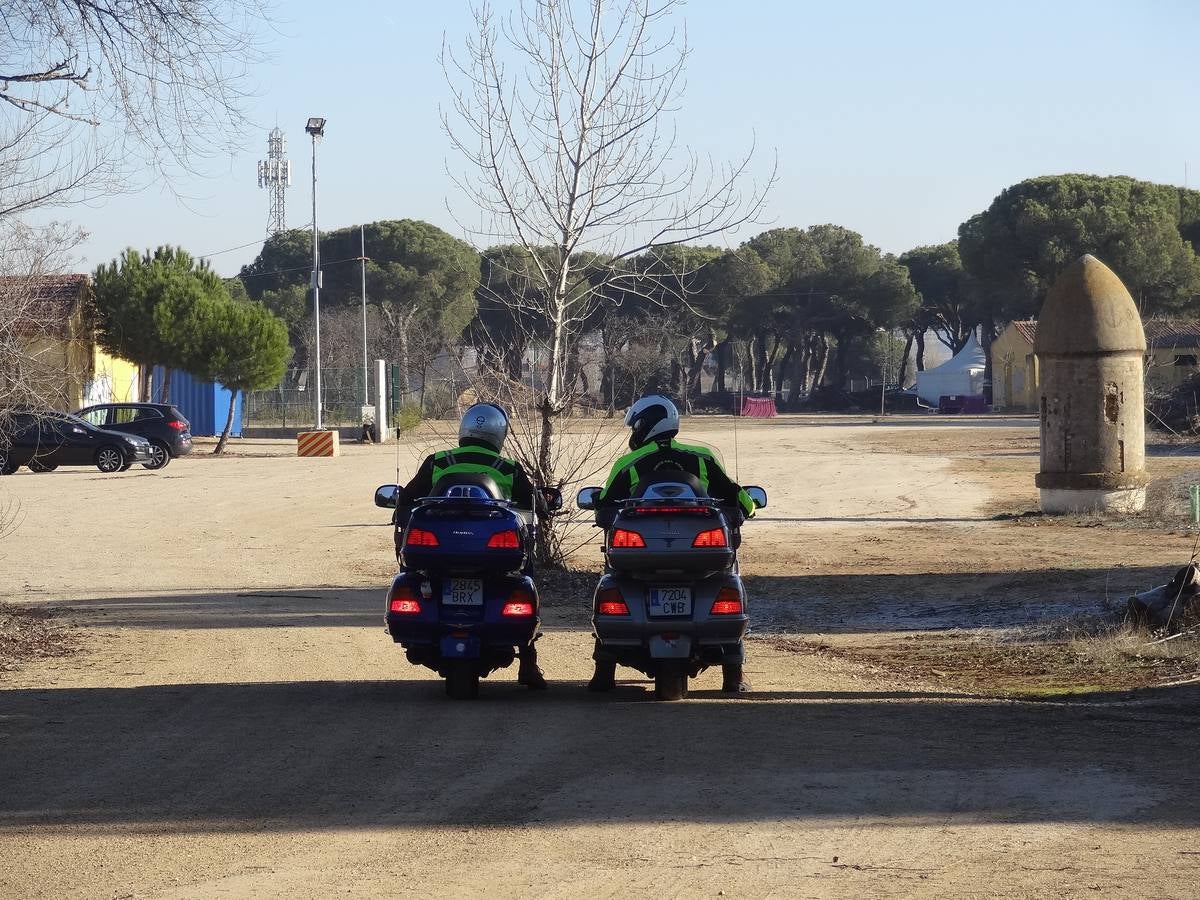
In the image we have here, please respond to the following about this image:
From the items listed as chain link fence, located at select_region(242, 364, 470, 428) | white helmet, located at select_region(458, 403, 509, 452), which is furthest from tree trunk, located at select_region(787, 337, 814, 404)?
white helmet, located at select_region(458, 403, 509, 452)

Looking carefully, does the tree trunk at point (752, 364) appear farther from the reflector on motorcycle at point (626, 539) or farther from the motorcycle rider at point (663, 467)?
the reflector on motorcycle at point (626, 539)

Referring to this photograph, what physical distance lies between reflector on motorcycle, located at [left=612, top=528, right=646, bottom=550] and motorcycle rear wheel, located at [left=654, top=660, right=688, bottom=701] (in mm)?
808

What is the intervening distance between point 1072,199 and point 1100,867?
70.5 metres

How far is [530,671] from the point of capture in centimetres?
966

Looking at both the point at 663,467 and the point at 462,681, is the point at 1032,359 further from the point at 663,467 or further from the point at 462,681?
the point at 462,681

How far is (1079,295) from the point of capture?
23.2 meters

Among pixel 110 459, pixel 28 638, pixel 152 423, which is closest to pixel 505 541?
pixel 28 638

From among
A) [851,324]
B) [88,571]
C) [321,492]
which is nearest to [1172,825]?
[88,571]

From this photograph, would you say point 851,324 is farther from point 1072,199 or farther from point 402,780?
point 402,780

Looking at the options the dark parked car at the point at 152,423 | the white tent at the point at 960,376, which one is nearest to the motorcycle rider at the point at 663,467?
the dark parked car at the point at 152,423

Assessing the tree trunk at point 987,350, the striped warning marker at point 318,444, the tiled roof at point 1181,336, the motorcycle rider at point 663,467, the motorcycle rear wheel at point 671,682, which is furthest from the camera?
the tree trunk at point 987,350

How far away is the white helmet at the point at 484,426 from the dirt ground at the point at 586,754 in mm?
1649

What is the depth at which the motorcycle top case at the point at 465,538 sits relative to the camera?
8750 millimetres

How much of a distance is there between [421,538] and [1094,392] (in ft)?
54.6
